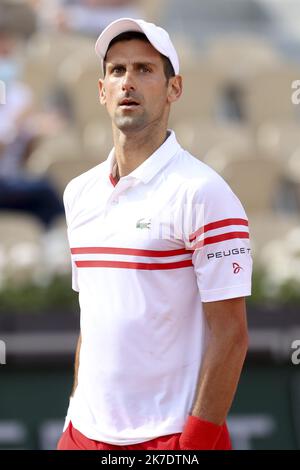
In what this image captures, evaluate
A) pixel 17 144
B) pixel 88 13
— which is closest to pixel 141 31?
pixel 17 144

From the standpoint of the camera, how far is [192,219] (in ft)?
9.37

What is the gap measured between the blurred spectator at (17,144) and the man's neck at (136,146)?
4008 millimetres

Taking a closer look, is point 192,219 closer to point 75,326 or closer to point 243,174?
point 75,326

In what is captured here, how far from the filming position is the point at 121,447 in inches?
117

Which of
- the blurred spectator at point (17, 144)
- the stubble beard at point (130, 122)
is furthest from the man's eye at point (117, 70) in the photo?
the blurred spectator at point (17, 144)

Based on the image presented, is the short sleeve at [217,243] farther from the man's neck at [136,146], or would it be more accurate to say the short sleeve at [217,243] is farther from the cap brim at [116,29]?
the cap brim at [116,29]

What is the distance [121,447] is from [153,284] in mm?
441

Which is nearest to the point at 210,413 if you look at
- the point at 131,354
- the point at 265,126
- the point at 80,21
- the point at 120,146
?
the point at 131,354

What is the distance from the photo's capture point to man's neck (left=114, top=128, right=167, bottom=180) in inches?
119

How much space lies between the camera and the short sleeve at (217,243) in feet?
9.36

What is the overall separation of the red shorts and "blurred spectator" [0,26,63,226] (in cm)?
402

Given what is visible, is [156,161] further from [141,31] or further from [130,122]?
[141,31]

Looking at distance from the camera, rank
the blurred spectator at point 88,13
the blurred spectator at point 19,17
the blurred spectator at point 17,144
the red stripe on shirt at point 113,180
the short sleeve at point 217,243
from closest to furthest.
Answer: the short sleeve at point 217,243
the red stripe on shirt at point 113,180
the blurred spectator at point 17,144
the blurred spectator at point 19,17
the blurred spectator at point 88,13

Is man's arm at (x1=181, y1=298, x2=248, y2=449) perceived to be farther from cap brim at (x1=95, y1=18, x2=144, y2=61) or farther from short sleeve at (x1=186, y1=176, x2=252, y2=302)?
cap brim at (x1=95, y1=18, x2=144, y2=61)
